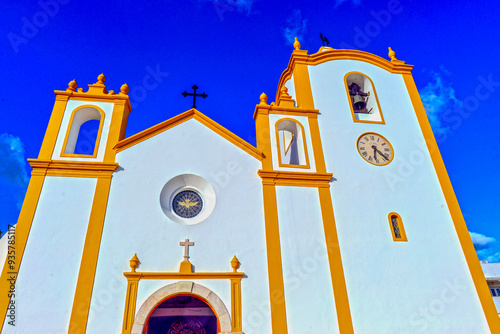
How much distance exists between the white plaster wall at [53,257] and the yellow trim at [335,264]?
616 centimetres

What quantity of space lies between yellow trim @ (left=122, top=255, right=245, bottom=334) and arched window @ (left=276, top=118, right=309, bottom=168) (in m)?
3.72

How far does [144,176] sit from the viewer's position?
31.5ft

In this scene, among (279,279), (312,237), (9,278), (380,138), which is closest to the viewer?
(9,278)

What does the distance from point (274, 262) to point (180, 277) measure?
2342mm

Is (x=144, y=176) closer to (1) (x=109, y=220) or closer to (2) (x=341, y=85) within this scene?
(1) (x=109, y=220)

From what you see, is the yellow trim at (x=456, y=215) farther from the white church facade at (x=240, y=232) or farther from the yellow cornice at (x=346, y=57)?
the yellow cornice at (x=346, y=57)

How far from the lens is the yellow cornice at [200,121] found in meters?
10.1

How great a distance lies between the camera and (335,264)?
9.14m

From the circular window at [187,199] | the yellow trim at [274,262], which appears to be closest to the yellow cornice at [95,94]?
the circular window at [187,199]

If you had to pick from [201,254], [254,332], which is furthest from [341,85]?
[254,332]

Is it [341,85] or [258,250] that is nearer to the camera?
[258,250]

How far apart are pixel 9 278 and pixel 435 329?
1016cm

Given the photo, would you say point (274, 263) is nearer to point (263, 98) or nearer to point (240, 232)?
point (240, 232)

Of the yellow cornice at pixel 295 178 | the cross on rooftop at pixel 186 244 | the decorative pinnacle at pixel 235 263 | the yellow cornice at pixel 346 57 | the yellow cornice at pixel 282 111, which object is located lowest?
the decorative pinnacle at pixel 235 263
